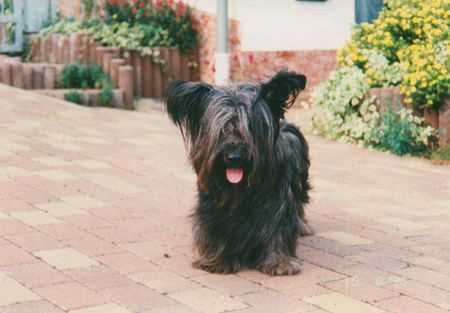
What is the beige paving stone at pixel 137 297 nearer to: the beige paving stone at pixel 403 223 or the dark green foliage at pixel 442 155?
the beige paving stone at pixel 403 223

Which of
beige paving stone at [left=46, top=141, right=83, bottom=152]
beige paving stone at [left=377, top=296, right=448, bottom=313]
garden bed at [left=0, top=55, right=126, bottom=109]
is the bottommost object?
beige paving stone at [left=377, top=296, right=448, bottom=313]

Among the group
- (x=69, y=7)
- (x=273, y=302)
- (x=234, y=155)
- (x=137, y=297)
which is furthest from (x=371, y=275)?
(x=69, y=7)

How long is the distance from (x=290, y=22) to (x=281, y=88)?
834cm

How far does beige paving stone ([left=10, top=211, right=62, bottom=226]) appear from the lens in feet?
17.4

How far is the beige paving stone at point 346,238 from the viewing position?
5227 mm

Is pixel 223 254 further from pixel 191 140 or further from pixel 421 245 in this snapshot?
pixel 421 245

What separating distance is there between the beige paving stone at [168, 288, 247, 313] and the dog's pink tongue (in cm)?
57

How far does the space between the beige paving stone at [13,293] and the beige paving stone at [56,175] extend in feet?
7.95

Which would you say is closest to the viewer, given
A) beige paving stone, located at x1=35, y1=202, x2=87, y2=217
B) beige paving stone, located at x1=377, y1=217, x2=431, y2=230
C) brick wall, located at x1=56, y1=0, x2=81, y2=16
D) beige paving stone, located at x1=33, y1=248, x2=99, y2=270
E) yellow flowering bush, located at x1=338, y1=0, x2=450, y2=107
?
beige paving stone, located at x1=33, y1=248, x2=99, y2=270

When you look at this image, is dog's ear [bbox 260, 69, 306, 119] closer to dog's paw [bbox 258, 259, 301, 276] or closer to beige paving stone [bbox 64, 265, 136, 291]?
dog's paw [bbox 258, 259, 301, 276]

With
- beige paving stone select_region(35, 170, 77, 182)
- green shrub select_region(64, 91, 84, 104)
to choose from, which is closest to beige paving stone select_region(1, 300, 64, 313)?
beige paving stone select_region(35, 170, 77, 182)

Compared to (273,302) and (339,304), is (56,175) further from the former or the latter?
(339,304)

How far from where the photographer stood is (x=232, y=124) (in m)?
4.06

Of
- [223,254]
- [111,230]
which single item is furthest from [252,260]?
[111,230]
